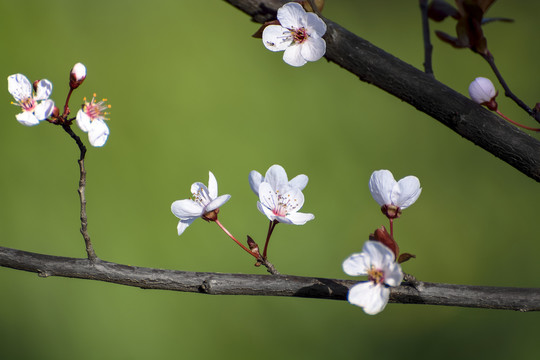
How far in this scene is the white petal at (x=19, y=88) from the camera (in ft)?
1.20

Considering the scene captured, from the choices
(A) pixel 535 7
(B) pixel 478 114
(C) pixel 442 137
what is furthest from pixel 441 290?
(A) pixel 535 7

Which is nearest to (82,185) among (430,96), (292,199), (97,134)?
(97,134)

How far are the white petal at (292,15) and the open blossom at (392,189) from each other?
4.9 inches

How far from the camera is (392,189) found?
1.18ft

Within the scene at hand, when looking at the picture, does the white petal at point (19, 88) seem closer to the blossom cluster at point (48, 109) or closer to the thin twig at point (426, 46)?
the blossom cluster at point (48, 109)

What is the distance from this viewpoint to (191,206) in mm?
374

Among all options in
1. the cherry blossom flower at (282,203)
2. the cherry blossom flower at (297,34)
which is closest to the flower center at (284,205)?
the cherry blossom flower at (282,203)

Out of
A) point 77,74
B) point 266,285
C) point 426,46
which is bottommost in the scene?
point 266,285

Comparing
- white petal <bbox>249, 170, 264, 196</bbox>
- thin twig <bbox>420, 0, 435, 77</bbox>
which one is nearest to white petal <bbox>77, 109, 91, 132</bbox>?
white petal <bbox>249, 170, 264, 196</bbox>

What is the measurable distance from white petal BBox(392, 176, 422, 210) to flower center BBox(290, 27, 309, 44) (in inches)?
5.2

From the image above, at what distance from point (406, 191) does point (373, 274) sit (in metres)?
0.09

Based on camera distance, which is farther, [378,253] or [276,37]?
[276,37]

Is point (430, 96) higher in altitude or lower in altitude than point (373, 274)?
higher

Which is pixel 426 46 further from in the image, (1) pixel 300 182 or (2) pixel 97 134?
(2) pixel 97 134
